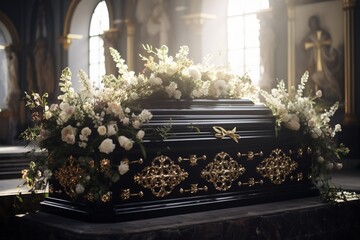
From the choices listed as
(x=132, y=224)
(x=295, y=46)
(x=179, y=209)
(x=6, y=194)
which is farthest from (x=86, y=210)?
(x=295, y=46)

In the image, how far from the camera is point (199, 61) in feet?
46.1

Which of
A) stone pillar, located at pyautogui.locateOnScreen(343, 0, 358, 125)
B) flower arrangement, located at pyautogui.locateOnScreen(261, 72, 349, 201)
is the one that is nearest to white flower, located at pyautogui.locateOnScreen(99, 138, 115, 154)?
flower arrangement, located at pyautogui.locateOnScreen(261, 72, 349, 201)

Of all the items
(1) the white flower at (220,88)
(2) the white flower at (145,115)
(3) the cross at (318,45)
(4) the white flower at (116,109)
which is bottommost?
(2) the white flower at (145,115)

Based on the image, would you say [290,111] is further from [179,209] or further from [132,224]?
[132,224]

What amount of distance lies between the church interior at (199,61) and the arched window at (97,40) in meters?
0.04

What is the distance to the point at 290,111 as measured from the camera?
244 inches

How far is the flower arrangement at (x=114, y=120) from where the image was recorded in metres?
4.85

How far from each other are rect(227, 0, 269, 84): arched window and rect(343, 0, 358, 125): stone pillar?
8.61ft

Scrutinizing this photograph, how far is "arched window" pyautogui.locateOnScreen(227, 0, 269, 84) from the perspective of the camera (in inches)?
555

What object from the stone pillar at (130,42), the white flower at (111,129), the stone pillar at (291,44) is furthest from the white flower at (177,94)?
the stone pillar at (130,42)

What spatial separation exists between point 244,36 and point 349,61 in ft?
10.9

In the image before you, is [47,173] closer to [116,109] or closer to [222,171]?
[116,109]

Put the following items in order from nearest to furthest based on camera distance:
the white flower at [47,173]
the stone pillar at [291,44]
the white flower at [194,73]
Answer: the white flower at [47,173] → the white flower at [194,73] → the stone pillar at [291,44]

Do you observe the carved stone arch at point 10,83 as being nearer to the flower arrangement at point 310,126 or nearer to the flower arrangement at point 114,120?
the flower arrangement at point 114,120
